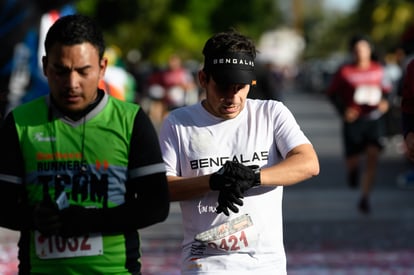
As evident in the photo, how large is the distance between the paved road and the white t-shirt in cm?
480

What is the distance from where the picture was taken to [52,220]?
415cm

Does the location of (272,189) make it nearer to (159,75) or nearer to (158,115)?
(159,75)

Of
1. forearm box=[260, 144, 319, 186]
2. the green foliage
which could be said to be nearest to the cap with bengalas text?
forearm box=[260, 144, 319, 186]

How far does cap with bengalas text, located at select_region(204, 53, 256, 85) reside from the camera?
4.91 metres

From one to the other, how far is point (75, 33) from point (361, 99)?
32.4 feet

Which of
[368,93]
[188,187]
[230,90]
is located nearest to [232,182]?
[188,187]

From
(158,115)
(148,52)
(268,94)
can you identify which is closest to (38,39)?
(268,94)

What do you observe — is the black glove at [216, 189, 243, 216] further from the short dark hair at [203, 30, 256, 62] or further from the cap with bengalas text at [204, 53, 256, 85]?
the short dark hair at [203, 30, 256, 62]

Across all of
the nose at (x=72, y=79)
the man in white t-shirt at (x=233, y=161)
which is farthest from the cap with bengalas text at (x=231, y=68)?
the nose at (x=72, y=79)

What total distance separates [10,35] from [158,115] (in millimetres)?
19225

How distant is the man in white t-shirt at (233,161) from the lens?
4.95 meters

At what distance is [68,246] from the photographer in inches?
169

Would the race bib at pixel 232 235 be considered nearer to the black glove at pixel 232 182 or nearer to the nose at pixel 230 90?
the black glove at pixel 232 182

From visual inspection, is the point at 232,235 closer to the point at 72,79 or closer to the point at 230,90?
the point at 230,90
